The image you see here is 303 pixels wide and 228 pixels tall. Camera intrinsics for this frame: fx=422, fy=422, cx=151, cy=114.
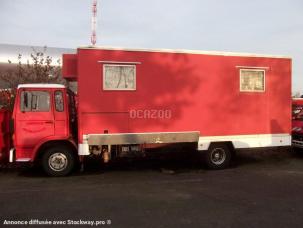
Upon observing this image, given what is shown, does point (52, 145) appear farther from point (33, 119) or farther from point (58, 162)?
point (33, 119)

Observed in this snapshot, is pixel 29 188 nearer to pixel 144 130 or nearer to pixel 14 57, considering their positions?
pixel 144 130

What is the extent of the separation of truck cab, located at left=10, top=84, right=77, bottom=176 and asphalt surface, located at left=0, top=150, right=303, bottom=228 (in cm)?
51

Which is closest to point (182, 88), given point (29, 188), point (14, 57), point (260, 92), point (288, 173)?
point (260, 92)

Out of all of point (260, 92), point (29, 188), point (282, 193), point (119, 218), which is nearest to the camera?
point (119, 218)

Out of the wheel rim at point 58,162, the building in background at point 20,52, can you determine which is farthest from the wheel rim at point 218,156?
the building in background at point 20,52

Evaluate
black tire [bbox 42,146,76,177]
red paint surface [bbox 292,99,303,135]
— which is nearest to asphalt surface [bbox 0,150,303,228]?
black tire [bbox 42,146,76,177]

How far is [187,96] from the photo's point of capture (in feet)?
37.7

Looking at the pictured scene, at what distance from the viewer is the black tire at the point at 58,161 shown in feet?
35.2

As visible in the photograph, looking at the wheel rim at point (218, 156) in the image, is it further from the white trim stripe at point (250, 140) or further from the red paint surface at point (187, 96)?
the red paint surface at point (187, 96)

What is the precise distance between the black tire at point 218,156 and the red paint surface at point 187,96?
43 cm

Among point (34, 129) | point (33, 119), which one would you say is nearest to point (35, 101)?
point (33, 119)

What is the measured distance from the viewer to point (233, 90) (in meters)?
11.9

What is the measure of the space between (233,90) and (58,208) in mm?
6372

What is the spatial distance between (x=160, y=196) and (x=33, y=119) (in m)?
4.17
